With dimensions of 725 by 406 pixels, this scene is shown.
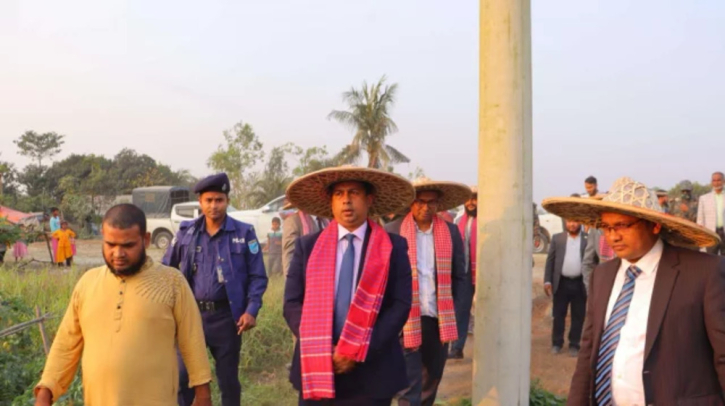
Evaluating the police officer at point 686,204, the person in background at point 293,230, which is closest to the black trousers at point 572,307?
the person in background at point 293,230

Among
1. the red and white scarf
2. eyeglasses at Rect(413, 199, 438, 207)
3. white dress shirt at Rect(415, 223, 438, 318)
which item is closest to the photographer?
white dress shirt at Rect(415, 223, 438, 318)

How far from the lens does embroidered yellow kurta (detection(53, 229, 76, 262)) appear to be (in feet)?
55.2

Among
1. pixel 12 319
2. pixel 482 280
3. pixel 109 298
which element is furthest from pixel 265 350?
pixel 109 298

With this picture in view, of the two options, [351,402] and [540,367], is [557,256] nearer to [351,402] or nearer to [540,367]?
[540,367]

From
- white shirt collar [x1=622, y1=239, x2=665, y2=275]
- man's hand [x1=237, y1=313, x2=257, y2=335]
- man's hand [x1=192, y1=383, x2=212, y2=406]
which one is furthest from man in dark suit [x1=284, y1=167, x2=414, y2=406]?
white shirt collar [x1=622, y1=239, x2=665, y2=275]

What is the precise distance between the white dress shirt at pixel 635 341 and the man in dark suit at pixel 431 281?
2162 mm

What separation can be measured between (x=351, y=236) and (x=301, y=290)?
406 millimetres

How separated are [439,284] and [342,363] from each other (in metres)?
1.98

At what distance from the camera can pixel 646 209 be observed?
2732mm

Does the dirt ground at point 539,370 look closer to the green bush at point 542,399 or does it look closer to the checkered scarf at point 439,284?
the green bush at point 542,399

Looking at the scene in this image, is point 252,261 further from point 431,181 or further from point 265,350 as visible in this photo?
point 265,350

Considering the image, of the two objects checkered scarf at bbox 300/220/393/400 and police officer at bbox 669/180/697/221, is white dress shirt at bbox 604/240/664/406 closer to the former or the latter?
checkered scarf at bbox 300/220/393/400

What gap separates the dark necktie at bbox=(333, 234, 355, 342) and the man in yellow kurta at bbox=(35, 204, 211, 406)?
0.73 metres

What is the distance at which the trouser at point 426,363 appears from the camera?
16.0ft
